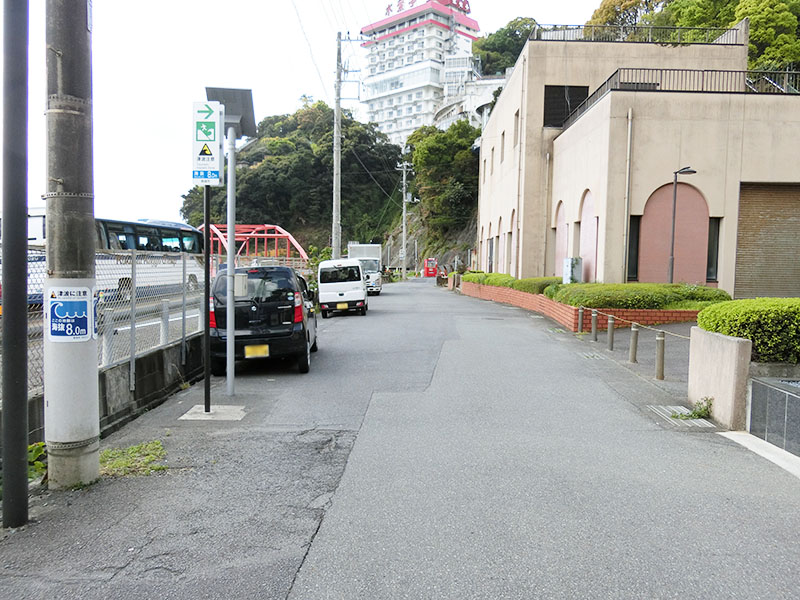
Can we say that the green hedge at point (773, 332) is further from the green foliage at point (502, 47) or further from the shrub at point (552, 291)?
the green foliage at point (502, 47)

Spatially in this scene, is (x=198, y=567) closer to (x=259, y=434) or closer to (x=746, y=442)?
(x=259, y=434)

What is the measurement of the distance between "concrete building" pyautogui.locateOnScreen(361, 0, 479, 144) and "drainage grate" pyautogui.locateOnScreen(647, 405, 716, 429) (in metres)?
112

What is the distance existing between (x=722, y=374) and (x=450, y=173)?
60.3 meters

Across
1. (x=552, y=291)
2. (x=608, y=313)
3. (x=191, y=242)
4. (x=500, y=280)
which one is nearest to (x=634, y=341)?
(x=608, y=313)

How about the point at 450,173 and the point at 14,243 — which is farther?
the point at 450,173

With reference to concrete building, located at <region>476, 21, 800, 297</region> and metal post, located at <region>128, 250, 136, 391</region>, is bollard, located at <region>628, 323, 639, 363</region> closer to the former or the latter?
metal post, located at <region>128, 250, 136, 391</region>

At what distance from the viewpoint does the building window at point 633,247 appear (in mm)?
20844

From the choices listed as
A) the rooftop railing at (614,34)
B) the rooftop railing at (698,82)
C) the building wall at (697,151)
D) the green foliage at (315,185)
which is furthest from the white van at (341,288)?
the green foliage at (315,185)

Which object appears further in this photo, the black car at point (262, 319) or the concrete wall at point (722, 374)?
the black car at point (262, 319)

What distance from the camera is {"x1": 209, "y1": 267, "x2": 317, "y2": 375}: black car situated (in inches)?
380

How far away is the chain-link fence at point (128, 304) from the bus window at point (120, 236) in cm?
1518

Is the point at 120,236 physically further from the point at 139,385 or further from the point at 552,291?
the point at 139,385

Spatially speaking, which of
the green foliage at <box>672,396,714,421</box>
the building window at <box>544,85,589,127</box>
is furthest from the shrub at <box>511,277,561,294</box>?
the green foliage at <box>672,396,714,421</box>

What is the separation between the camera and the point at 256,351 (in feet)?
31.8
